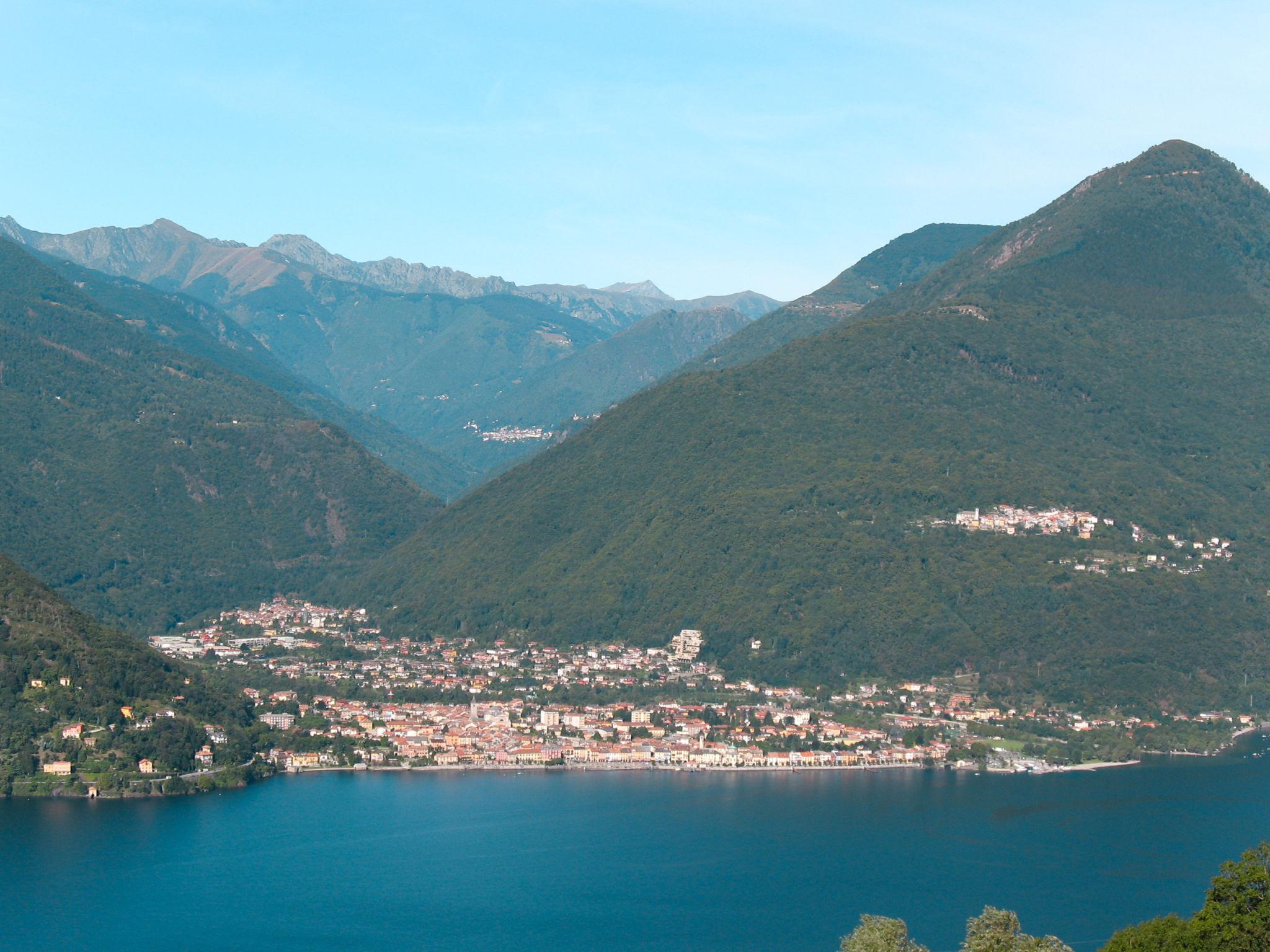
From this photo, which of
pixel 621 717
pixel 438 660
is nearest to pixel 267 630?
pixel 438 660

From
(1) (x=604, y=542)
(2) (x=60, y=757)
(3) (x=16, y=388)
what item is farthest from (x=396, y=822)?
(3) (x=16, y=388)

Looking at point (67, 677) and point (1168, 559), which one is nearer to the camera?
point (67, 677)

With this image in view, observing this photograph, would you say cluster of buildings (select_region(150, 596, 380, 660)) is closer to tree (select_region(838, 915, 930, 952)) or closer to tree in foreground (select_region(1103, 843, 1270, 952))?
tree (select_region(838, 915, 930, 952))

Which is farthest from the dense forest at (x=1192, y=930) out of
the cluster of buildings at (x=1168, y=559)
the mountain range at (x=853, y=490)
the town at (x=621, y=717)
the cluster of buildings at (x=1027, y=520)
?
the cluster of buildings at (x=1027, y=520)

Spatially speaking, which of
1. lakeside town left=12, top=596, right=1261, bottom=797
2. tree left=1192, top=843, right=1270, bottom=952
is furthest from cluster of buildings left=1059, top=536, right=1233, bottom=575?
tree left=1192, top=843, right=1270, bottom=952

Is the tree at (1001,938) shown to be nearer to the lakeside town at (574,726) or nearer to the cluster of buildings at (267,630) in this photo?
the lakeside town at (574,726)

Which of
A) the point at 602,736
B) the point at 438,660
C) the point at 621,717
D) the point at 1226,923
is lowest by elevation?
the point at 602,736

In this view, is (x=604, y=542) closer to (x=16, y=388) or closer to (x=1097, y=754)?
(x=1097, y=754)

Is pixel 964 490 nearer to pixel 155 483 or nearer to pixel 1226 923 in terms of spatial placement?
pixel 155 483
